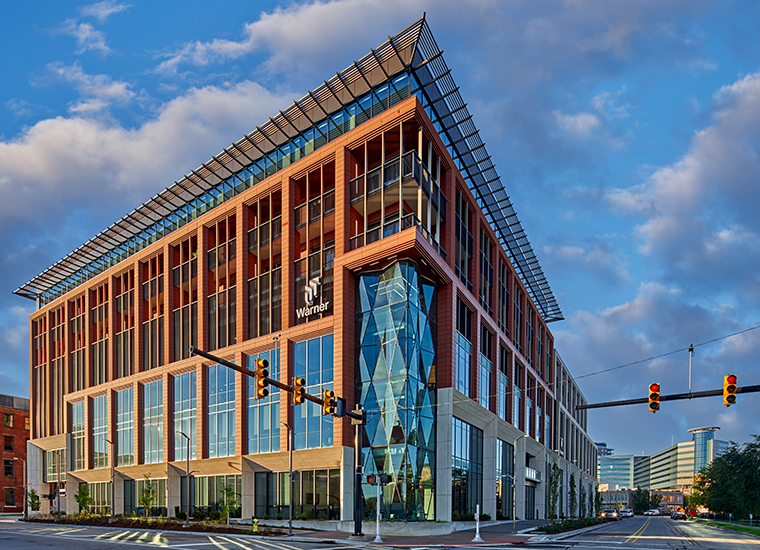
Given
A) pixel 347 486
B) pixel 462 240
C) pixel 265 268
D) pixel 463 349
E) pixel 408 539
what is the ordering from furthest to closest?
pixel 265 268, pixel 462 240, pixel 463 349, pixel 347 486, pixel 408 539

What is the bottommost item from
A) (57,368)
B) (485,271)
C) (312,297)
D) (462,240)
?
(57,368)

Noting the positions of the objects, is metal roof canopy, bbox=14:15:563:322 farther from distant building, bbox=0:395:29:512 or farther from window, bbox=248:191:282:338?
distant building, bbox=0:395:29:512

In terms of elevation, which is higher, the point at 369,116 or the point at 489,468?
the point at 369,116

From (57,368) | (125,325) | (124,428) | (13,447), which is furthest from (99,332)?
(13,447)

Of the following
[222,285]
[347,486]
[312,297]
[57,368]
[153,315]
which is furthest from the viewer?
[57,368]

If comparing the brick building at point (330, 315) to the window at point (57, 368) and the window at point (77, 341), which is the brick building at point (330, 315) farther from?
the window at point (57, 368)

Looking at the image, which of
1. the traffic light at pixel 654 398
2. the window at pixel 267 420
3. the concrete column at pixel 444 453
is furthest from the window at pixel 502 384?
the traffic light at pixel 654 398

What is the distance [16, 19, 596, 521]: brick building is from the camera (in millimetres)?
42062

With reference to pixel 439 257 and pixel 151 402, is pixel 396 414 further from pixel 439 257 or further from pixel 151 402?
pixel 151 402

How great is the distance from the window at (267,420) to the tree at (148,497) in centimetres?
1195

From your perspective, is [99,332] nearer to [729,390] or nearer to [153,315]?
[153,315]

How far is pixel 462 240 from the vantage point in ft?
168

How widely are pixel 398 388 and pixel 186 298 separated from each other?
2834 cm

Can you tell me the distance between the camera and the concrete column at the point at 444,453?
138ft
